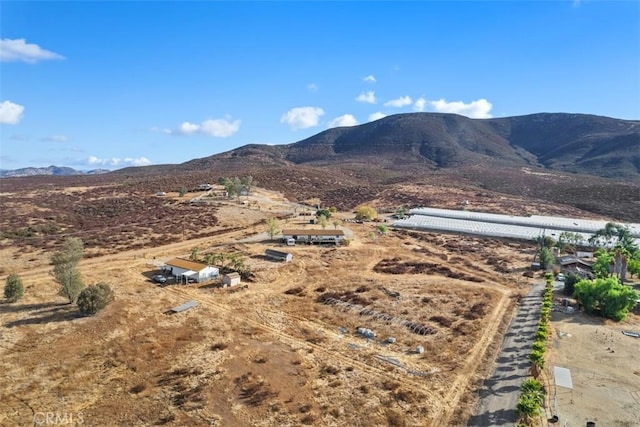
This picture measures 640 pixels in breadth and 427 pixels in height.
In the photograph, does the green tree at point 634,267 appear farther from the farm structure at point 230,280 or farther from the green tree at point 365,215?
the farm structure at point 230,280

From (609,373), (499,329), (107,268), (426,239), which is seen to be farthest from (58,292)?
(426,239)

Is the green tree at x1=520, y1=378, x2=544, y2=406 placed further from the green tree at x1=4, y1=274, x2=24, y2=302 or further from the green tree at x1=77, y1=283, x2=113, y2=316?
the green tree at x1=4, y1=274, x2=24, y2=302

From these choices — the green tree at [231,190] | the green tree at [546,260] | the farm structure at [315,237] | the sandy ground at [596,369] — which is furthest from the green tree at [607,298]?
the green tree at [231,190]

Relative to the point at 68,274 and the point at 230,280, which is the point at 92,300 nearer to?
the point at 68,274

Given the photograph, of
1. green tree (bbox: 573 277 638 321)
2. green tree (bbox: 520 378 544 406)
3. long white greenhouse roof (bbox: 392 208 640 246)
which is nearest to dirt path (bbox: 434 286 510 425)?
green tree (bbox: 520 378 544 406)

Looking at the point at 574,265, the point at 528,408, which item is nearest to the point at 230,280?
the point at 528,408

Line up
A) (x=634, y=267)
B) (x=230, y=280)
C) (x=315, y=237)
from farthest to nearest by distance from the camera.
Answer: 1. (x=315, y=237)
2. (x=634, y=267)
3. (x=230, y=280)
